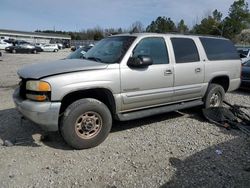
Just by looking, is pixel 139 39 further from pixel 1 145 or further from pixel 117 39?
pixel 1 145

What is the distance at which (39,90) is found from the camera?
397 cm

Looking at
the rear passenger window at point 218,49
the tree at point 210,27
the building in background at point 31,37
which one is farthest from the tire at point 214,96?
the building in background at point 31,37

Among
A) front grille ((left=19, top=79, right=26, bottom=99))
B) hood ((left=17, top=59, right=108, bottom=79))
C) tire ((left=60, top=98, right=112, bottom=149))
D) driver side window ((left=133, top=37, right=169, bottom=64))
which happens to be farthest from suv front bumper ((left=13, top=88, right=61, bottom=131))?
driver side window ((left=133, top=37, right=169, bottom=64))

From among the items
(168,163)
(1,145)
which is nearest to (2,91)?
(1,145)

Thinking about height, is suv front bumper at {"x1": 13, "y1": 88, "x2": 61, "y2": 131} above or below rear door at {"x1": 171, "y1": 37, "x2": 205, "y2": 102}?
below

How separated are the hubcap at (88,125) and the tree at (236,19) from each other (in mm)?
60951

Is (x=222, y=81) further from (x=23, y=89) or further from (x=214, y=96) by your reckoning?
(x=23, y=89)

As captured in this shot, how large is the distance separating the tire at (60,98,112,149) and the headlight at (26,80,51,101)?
1.40 feet

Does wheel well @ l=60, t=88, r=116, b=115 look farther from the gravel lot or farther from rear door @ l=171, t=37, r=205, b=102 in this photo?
rear door @ l=171, t=37, r=205, b=102

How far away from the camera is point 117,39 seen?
5.35m

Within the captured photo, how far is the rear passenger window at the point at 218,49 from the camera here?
613cm

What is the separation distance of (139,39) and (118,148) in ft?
6.54

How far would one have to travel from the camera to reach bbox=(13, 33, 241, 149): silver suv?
4.07 meters

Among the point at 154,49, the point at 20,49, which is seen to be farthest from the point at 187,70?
the point at 20,49
